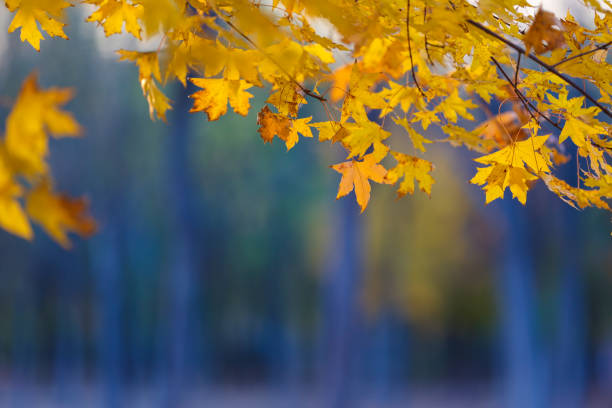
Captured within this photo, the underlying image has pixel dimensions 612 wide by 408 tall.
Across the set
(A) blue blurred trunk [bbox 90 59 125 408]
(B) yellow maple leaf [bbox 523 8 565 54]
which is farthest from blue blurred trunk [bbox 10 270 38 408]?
(B) yellow maple leaf [bbox 523 8 565 54]

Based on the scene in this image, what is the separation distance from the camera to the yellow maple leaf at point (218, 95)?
5.31 feet

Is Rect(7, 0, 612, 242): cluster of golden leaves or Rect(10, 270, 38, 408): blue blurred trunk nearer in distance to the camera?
Rect(7, 0, 612, 242): cluster of golden leaves

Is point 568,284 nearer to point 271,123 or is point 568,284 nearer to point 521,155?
point 521,155

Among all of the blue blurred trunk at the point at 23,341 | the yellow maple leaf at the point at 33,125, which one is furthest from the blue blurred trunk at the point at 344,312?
the blue blurred trunk at the point at 23,341

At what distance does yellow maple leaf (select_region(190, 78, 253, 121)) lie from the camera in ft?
5.31

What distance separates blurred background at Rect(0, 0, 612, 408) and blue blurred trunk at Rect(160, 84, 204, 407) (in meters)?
0.04

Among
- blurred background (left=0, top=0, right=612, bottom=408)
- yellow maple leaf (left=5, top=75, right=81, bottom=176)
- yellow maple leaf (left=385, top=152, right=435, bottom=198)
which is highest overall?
yellow maple leaf (left=385, top=152, right=435, bottom=198)

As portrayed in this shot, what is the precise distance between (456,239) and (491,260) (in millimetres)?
2077

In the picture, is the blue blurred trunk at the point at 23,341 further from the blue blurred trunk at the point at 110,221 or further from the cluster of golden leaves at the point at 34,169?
the cluster of golden leaves at the point at 34,169

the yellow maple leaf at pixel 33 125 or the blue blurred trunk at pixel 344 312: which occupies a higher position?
the yellow maple leaf at pixel 33 125

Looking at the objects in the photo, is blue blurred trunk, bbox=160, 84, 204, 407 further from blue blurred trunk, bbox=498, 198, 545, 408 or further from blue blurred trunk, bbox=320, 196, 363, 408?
blue blurred trunk, bbox=498, 198, 545, 408

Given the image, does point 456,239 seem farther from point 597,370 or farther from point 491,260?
point 597,370

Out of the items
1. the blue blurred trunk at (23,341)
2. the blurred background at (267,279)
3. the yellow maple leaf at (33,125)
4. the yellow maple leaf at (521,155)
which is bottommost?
the blue blurred trunk at (23,341)

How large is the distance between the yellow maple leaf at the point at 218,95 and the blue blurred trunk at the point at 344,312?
275 inches
